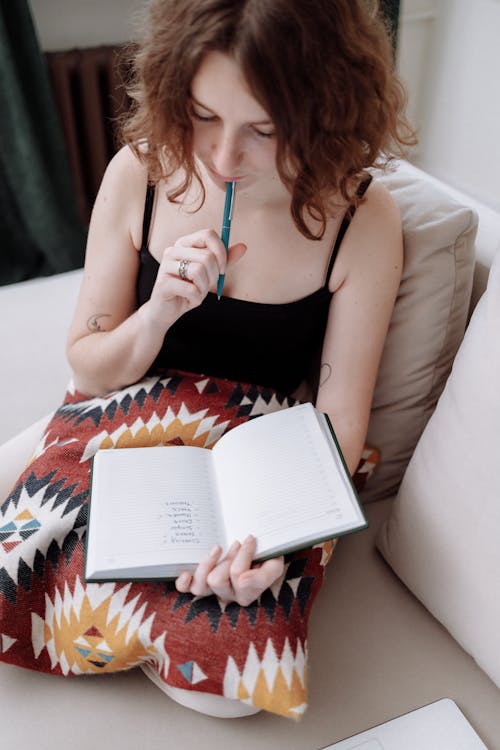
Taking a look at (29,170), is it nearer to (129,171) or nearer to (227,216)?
(129,171)

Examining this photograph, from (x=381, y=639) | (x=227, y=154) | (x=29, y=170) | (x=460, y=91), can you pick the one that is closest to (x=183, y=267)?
(x=227, y=154)

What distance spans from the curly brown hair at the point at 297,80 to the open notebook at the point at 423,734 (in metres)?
0.66

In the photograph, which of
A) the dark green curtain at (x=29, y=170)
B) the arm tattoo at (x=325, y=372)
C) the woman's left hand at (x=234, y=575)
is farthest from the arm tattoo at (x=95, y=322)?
the dark green curtain at (x=29, y=170)

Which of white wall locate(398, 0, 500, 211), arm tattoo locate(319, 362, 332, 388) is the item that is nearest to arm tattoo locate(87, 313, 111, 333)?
arm tattoo locate(319, 362, 332, 388)

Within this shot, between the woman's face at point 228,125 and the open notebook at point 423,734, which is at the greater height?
the woman's face at point 228,125

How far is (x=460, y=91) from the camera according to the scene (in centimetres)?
245

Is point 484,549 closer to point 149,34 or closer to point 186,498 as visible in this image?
point 186,498

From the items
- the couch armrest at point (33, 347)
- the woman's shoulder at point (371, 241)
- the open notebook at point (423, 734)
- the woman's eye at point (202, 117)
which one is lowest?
the couch armrest at point (33, 347)

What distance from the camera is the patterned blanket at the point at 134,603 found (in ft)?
2.60

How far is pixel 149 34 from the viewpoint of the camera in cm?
85

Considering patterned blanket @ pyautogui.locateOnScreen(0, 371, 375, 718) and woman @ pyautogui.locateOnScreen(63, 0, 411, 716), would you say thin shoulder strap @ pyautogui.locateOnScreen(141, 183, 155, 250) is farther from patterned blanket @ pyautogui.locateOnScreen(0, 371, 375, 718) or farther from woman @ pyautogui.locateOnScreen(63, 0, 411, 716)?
patterned blanket @ pyautogui.locateOnScreen(0, 371, 375, 718)

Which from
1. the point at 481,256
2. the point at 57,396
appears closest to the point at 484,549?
the point at 481,256

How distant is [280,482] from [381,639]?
0.31 metres

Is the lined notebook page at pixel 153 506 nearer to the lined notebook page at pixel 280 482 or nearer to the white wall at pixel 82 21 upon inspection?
the lined notebook page at pixel 280 482
